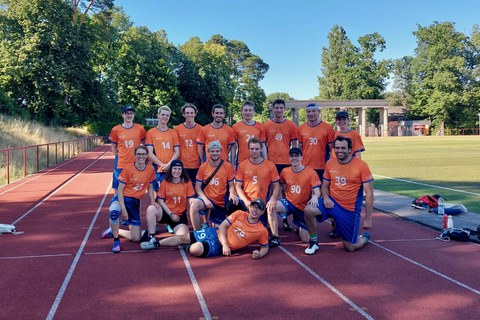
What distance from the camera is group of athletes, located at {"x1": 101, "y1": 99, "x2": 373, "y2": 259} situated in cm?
596

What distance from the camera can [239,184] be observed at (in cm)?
654

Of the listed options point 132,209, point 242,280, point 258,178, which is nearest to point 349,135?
point 258,178

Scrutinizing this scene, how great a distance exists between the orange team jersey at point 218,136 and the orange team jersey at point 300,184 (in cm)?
127

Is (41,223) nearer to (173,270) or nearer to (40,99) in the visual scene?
(173,270)

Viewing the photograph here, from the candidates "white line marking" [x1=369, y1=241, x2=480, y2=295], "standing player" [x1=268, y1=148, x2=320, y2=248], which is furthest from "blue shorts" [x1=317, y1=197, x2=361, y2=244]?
"white line marking" [x1=369, y1=241, x2=480, y2=295]

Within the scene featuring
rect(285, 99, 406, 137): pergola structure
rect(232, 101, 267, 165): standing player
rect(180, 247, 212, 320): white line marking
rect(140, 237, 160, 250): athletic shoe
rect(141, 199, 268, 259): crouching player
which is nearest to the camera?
rect(180, 247, 212, 320): white line marking

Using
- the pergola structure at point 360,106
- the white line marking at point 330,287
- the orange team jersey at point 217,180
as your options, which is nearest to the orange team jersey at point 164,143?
the orange team jersey at point 217,180

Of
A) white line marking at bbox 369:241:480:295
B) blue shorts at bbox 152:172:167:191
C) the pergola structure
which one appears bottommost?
white line marking at bbox 369:241:480:295

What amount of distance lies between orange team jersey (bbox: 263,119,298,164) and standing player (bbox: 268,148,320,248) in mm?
896

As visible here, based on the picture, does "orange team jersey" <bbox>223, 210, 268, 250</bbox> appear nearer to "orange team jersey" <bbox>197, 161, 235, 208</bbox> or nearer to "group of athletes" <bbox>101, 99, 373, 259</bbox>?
"group of athletes" <bbox>101, 99, 373, 259</bbox>

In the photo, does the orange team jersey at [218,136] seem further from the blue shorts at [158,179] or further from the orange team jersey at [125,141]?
the orange team jersey at [125,141]

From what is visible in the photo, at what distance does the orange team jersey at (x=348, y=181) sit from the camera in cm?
598

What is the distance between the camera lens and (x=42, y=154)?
19.8 metres

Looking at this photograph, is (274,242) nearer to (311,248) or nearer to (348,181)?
(311,248)
